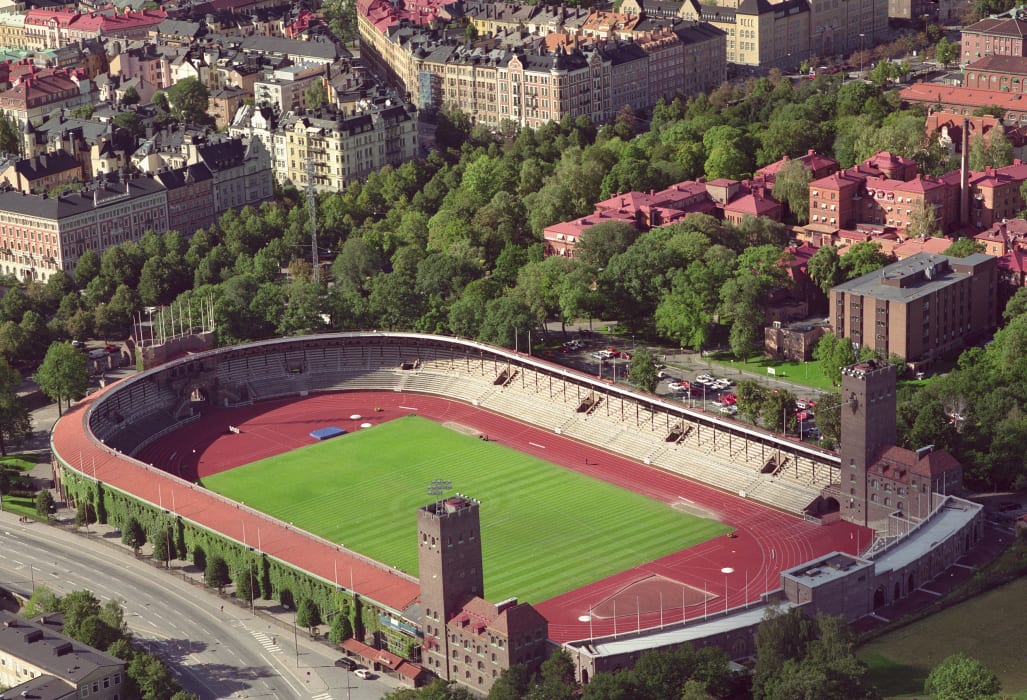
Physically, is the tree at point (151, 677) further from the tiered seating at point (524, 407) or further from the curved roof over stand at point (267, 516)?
the tiered seating at point (524, 407)

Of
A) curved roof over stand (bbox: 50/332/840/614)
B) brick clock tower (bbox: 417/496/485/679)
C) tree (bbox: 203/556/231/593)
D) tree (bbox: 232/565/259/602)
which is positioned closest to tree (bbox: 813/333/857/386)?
curved roof over stand (bbox: 50/332/840/614)

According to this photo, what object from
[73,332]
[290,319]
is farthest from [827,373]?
[73,332]

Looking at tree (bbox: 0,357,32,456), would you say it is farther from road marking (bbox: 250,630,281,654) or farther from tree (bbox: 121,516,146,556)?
road marking (bbox: 250,630,281,654)

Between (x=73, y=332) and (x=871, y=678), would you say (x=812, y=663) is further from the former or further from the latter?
(x=73, y=332)

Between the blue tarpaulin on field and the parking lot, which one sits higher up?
the parking lot

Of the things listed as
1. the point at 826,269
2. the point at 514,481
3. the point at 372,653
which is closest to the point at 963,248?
the point at 826,269

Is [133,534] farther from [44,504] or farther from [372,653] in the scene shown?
[372,653]
